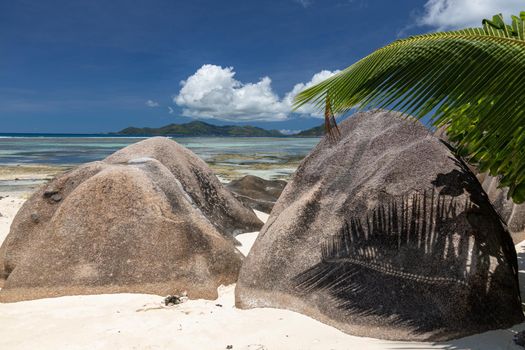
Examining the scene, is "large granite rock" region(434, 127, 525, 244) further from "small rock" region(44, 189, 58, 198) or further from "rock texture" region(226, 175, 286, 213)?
"rock texture" region(226, 175, 286, 213)

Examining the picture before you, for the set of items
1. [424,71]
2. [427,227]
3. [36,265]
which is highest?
[424,71]

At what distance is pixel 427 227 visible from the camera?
13.4 ft

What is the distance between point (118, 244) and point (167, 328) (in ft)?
4.79

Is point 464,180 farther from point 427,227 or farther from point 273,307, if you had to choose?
point 273,307

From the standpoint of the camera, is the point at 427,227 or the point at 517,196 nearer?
the point at 517,196

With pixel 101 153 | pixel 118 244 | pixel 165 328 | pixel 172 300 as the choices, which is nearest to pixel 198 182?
pixel 118 244

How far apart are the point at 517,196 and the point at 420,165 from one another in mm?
1011

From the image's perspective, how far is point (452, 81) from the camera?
265cm

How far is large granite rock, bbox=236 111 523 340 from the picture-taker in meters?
3.84

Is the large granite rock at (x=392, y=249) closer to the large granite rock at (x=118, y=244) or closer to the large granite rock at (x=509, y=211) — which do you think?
the large granite rock at (x=118, y=244)

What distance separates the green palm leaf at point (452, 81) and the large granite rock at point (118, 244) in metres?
2.89

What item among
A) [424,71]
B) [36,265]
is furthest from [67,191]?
[424,71]

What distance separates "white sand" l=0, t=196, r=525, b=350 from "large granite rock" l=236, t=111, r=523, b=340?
17cm

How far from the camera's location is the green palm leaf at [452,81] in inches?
99.5
